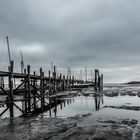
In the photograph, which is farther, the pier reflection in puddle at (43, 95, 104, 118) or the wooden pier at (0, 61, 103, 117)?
the wooden pier at (0, 61, 103, 117)

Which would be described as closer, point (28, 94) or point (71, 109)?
point (71, 109)

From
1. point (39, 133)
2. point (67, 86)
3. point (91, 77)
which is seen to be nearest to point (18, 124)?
point (39, 133)

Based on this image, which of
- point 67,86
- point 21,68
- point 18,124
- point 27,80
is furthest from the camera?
point 21,68

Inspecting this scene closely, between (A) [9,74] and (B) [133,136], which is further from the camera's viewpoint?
(A) [9,74]

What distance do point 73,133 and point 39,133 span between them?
52.4 inches

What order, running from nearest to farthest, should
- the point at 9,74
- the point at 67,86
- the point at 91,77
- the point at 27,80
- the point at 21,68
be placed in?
the point at 9,74 → the point at 27,80 → the point at 67,86 → the point at 21,68 → the point at 91,77

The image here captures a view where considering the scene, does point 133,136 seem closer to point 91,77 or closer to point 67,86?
point 67,86

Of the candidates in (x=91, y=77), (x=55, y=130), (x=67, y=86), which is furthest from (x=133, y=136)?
(x=91, y=77)

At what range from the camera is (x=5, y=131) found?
29.8 feet

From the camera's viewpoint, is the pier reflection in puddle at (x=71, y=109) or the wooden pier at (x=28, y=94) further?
the wooden pier at (x=28, y=94)

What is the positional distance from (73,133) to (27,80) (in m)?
19.2

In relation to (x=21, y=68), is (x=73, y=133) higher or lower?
lower

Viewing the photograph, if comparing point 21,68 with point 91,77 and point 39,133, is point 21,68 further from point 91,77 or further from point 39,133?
point 91,77

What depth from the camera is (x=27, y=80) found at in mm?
26719
